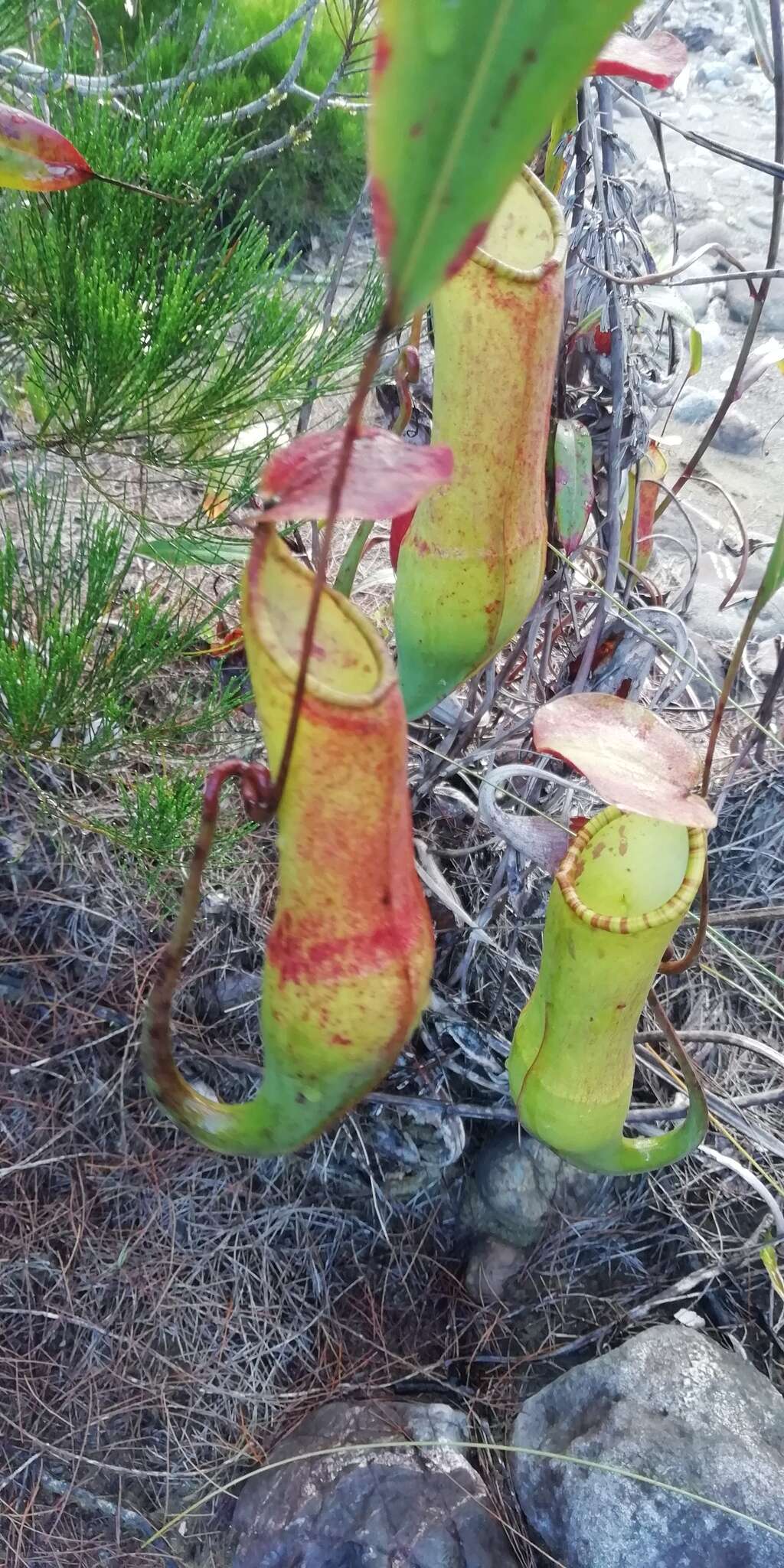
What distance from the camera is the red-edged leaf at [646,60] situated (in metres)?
0.57

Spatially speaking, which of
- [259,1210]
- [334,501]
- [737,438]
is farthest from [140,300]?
[737,438]

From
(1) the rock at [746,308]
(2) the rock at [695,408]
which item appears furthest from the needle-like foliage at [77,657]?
(1) the rock at [746,308]

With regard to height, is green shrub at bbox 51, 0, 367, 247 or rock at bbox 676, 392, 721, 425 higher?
green shrub at bbox 51, 0, 367, 247

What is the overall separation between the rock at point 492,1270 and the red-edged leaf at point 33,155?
1010 millimetres

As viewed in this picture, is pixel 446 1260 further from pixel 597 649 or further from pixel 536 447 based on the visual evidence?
pixel 536 447

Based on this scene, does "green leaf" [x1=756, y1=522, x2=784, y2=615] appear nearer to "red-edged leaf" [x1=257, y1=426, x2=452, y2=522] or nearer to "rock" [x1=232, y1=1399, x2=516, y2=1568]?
"red-edged leaf" [x1=257, y1=426, x2=452, y2=522]

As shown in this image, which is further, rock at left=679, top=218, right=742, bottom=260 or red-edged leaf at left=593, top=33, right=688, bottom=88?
rock at left=679, top=218, right=742, bottom=260

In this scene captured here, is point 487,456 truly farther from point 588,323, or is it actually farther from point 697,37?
point 697,37

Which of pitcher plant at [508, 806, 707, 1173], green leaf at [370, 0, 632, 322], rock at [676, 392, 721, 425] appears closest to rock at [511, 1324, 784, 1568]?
pitcher plant at [508, 806, 707, 1173]

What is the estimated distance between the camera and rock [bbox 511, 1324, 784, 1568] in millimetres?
812

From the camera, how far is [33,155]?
1.96 feet

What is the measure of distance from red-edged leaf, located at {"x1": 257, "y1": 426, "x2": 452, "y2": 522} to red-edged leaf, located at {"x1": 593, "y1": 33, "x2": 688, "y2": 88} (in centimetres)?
39

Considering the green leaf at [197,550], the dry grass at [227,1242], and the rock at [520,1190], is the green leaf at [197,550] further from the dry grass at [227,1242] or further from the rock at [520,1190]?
the rock at [520,1190]

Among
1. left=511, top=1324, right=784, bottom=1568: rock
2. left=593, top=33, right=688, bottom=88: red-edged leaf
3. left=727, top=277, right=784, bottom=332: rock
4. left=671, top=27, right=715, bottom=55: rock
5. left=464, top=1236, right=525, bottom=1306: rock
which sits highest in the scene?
left=671, top=27, right=715, bottom=55: rock
